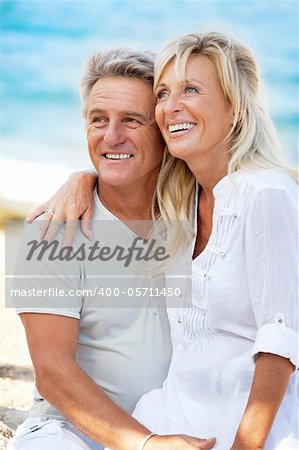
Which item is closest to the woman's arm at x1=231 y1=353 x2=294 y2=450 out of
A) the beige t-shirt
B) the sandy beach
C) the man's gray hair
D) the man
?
the man

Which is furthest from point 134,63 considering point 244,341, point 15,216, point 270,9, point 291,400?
point 270,9

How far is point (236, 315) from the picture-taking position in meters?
2.19

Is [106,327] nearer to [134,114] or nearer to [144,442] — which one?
[144,442]

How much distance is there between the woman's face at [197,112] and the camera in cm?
233

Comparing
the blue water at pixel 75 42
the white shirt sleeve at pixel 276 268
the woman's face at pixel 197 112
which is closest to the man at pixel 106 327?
the woman's face at pixel 197 112

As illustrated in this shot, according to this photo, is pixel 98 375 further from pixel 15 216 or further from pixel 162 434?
pixel 15 216

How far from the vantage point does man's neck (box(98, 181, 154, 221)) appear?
8.52 feet

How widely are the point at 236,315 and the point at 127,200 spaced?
2.04 ft

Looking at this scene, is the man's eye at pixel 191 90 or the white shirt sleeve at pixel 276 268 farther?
the man's eye at pixel 191 90

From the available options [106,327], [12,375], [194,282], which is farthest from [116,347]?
[12,375]

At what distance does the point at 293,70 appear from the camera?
59.1ft

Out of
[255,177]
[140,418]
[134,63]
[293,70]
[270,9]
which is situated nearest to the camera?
[255,177]

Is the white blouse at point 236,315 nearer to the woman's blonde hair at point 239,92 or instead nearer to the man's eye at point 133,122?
the woman's blonde hair at point 239,92

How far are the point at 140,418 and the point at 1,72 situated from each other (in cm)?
1706
